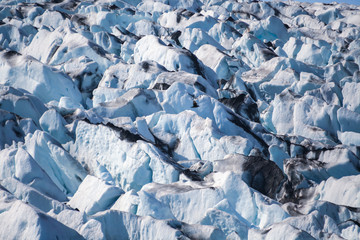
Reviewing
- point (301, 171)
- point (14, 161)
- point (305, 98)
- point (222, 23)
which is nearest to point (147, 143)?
point (14, 161)

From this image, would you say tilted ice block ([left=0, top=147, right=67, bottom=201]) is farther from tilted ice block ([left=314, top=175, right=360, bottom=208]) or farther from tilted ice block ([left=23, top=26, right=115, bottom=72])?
tilted ice block ([left=23, top=26, right=115, bottom=72])

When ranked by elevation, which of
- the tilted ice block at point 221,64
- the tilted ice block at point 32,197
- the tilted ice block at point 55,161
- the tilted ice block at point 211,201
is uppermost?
the tilted ice block at point 32,197

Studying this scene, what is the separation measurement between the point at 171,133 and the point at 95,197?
417 centimetres

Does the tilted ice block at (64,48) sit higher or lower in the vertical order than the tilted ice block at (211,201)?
lower

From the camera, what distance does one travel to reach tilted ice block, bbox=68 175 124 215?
8875 mm

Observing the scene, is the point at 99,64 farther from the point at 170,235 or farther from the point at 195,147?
the point at 170,235

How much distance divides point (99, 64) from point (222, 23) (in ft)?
26.7

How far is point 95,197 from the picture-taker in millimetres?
8992

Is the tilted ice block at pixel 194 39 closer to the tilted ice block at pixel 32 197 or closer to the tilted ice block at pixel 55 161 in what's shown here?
the tilted ice block at pixel 55 161

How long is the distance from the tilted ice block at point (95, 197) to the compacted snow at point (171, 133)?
2cm

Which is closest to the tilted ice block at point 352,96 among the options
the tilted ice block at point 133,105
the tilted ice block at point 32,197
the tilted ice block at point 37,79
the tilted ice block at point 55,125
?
the tilted ice block at point 133,105

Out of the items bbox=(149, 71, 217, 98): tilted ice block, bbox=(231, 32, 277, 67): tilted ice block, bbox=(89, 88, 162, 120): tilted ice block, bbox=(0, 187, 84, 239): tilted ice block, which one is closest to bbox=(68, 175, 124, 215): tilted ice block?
bbox=(0, 187, 84, 239): tilted ice block

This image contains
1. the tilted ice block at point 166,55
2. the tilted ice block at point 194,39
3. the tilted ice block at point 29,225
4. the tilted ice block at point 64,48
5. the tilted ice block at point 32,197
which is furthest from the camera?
the tilted ice block at point 194,39

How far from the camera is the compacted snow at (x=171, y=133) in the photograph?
8.23 meters
